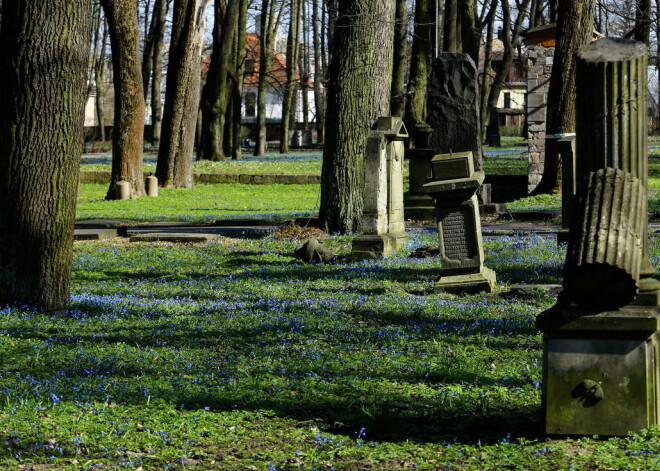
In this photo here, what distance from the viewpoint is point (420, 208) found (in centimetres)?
1850

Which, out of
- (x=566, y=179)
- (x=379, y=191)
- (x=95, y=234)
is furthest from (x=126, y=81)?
(x=566, y=179)

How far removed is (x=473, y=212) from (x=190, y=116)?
17487 millimetres

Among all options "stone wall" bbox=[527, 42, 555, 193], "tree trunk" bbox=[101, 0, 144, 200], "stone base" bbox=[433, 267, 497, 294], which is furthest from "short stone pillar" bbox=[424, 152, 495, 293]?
"tree trunk" bbox=[101, 0, 144, 200]

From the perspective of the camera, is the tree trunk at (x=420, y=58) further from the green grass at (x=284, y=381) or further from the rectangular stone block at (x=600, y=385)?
the rectangular stone block at (x=600, y=385)

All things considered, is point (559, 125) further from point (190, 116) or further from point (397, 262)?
point (190, 116)

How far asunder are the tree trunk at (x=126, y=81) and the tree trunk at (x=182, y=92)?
2.00 meters

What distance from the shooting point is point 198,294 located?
33.7 ft

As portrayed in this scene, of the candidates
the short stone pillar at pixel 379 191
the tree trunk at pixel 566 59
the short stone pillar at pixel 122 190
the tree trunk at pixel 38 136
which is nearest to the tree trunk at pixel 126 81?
the short stone pillar at pixel 122 190

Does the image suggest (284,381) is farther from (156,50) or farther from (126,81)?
(156,50)

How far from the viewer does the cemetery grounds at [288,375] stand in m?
4.73

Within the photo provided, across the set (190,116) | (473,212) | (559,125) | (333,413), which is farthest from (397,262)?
(190,116)

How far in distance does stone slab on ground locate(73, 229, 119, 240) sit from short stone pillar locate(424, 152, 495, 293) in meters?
8.08

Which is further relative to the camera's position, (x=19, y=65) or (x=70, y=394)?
(x=19, y=65)

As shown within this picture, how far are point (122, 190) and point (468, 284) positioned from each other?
16004 millimetres
